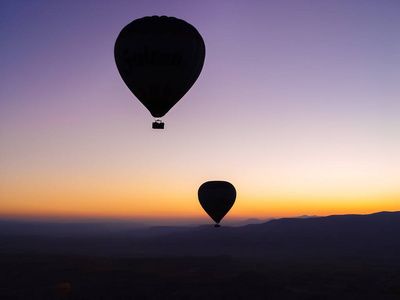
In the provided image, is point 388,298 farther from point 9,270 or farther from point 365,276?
point 9,270

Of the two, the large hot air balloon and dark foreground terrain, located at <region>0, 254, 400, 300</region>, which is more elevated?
the large hot air balloon

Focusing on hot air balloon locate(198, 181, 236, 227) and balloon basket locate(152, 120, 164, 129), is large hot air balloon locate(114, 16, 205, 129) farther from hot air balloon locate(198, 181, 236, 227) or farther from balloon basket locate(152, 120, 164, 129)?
hot air balloon locate(198, 181, 236, 227)

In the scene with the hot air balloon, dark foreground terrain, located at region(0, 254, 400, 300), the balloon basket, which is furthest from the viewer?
dark foreground terrain, located at region(0, 254, 400, 300)

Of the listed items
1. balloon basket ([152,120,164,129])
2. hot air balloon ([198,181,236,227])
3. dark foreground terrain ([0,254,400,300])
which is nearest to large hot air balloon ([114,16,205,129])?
balloon basket ([152,120,164,129])

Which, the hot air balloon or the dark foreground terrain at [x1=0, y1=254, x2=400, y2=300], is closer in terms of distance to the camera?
the hot air balloon

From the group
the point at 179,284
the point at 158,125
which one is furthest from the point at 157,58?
the point at 179,284

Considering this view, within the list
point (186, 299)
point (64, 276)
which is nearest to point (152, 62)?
point (186, 299)

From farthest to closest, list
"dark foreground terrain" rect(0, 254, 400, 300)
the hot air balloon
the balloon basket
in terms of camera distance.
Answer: "dark foreground terrain" rect(0, 254, 400, 300)
the hot air balloon
the balloon basket

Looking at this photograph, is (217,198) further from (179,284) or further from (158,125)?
(179,284)
